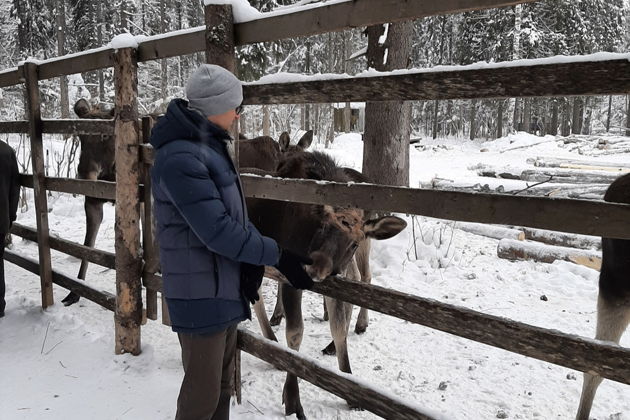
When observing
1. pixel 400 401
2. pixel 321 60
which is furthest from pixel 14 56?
pixel 400 401

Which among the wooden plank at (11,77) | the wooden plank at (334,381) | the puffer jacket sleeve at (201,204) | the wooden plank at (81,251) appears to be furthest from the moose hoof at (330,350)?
the wooden plank at (11,77)

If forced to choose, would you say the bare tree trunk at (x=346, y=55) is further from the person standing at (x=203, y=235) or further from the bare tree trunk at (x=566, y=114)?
the person standing at (x=203, y=235)

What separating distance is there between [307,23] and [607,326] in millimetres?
2942

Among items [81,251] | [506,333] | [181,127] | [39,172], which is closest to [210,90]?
[181,127]

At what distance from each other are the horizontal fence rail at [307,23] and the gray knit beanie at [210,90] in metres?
0.79

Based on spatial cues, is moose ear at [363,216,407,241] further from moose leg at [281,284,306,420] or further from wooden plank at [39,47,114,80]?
wooden plank at [39,47,114,80]

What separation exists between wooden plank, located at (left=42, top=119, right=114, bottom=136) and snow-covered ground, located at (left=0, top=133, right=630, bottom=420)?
6.51 ft

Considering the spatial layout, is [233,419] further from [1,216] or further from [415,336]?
[1,216]

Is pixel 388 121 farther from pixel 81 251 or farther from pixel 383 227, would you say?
pixel 81 251

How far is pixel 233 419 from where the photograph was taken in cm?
324

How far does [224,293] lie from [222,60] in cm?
174

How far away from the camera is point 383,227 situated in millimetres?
3104

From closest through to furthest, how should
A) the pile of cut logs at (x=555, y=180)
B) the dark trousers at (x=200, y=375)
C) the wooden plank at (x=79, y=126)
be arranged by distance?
the dark trousers at (x=200, y=375)
the wooden plank at (x=79, y=126)
the pile of cut logs at (x=555, y=180)

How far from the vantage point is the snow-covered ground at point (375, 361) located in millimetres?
3521
